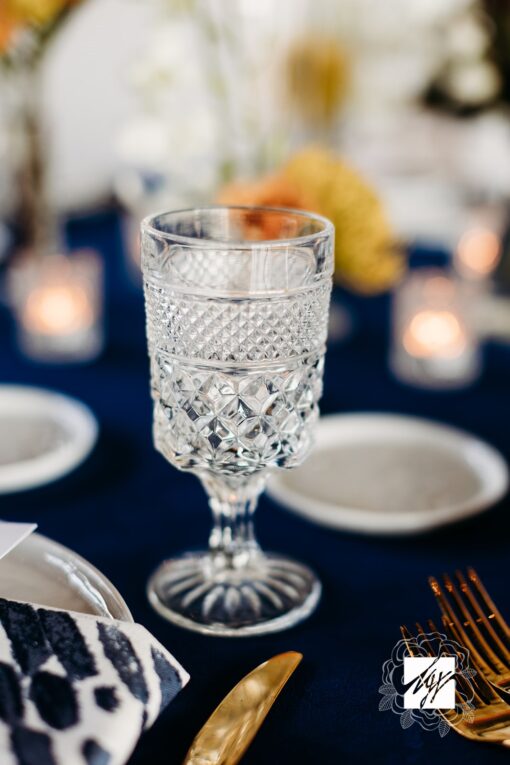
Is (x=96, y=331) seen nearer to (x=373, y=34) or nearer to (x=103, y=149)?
(x=103, y=149)

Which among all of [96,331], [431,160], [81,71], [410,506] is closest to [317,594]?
[410,506]

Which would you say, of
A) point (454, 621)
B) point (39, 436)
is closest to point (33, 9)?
point (39, 436)

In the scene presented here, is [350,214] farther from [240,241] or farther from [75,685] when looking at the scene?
[75,685]

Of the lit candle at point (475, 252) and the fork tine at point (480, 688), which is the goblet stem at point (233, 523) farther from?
the lit candle at point (475, 252)

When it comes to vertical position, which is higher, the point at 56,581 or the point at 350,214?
the point at 350,214

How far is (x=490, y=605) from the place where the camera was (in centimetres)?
53

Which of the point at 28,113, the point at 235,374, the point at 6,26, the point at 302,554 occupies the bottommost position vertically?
the point at 302,554

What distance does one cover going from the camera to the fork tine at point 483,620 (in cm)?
50

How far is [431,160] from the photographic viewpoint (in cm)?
296

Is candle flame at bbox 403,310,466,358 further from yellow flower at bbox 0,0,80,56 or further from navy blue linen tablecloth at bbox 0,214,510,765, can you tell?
yellow flower at bbox 0,0,80,56

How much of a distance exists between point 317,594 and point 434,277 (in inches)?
26.9

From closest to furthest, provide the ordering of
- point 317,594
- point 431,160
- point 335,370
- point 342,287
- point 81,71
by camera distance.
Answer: point 317,594 → point 335,370 → point 342,287 → point 81,71 → point 431,160

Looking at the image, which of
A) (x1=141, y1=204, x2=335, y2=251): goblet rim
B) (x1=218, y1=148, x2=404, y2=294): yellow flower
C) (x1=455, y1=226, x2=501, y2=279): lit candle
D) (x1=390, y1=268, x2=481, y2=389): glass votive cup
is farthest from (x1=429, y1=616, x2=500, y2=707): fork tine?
(x1=455, y1=226, x2=501, y2=279): lit candle

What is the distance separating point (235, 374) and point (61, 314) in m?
0.61
